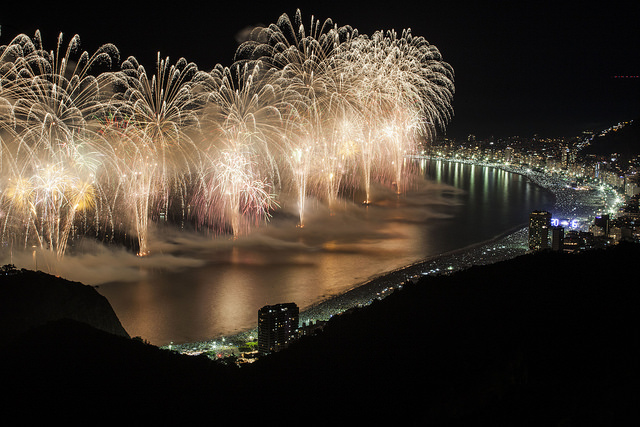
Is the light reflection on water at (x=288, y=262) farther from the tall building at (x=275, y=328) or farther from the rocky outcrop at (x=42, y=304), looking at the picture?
the rocky outcrop at (x=42, y=304)

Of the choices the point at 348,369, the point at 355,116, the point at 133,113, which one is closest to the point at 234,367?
the point at 348,369

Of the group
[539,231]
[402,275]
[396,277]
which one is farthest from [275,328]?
[539,231]

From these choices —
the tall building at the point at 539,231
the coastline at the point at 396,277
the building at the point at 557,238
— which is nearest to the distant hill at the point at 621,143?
the tall building at the point at 539,231

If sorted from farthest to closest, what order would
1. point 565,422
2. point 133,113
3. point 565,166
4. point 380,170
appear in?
point 565,166 → point 380,170 → point 133,113 → point 565,422

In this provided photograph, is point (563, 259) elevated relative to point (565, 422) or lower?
elevated

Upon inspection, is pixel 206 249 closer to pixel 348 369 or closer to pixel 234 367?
pixel 234 367
